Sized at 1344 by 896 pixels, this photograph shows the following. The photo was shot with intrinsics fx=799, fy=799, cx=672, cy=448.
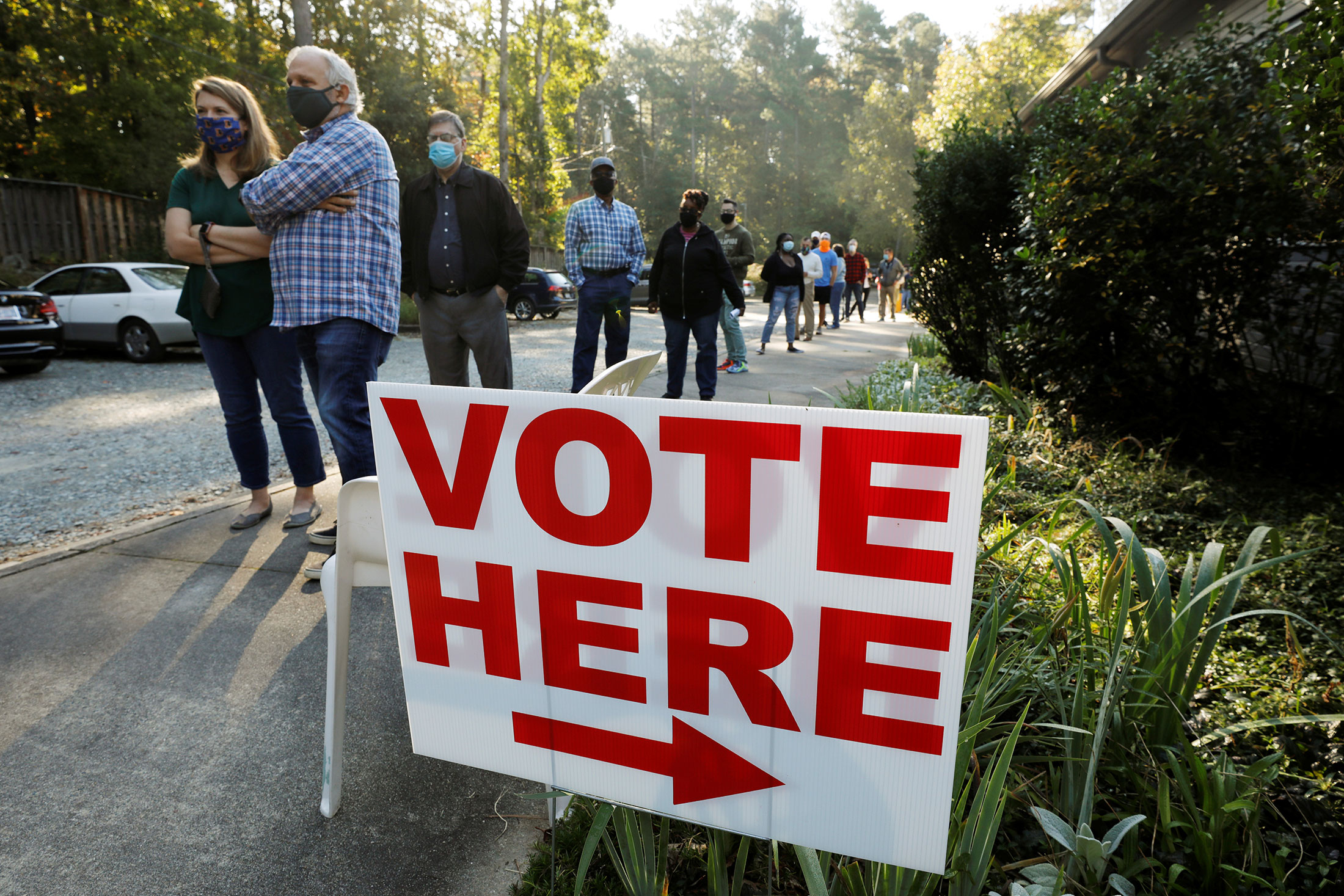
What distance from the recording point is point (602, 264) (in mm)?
6102

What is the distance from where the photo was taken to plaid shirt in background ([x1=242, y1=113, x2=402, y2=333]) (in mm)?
3004

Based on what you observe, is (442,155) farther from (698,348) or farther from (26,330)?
(26,330)

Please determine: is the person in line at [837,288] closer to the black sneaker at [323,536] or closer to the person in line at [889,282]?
the person in line at [889,282]

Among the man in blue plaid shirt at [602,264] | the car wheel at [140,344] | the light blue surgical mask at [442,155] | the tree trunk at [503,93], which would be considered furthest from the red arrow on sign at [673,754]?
the tree trunk at [503,93]

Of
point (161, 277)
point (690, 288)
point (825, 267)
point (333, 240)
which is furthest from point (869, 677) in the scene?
point (825, 267)

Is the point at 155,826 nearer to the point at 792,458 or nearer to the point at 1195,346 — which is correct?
the point at 792,458

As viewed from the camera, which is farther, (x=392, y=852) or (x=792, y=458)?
(x=392, y=852)

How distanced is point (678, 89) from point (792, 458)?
71.9 meters

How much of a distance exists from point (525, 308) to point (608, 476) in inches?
737

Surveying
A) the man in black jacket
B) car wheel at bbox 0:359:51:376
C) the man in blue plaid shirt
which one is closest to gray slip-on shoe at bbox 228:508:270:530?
the man in black jacket

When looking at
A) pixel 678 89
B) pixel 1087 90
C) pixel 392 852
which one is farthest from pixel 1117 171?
pixel 678 89

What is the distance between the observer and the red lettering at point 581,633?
1346 mm

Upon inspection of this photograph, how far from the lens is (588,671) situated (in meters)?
1.39

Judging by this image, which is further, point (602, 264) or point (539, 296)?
point (539, 296)
